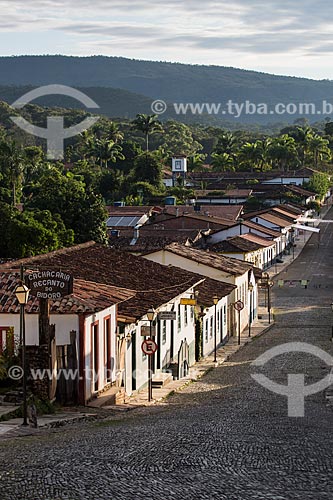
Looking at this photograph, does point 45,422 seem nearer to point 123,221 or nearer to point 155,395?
point 155,395

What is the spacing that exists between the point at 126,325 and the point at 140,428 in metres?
7.65

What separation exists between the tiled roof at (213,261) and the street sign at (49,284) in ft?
75.4

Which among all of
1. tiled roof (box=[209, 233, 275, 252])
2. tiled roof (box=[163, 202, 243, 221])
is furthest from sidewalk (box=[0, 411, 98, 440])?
tiled roof (box=[163, 202, 243, 221])

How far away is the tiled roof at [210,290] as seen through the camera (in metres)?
38.1

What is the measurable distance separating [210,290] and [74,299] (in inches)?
719

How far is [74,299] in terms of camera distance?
22.7m

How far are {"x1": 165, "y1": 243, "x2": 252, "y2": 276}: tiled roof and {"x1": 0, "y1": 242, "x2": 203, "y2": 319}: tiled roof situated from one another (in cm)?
763

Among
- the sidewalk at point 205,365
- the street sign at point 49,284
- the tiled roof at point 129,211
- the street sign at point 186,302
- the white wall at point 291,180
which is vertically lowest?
the sidewalk at point 205,365

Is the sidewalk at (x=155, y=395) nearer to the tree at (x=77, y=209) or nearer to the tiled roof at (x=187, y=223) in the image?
the tree at (x=77, y=209)

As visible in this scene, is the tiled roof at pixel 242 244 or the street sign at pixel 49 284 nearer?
the street sign at pixel 49 284

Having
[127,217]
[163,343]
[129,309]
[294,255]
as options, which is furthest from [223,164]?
[129,309]

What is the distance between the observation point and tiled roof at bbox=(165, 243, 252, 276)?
1767 inches

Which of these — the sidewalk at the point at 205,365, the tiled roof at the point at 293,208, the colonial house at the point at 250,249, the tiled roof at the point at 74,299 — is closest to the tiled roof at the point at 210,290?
the sidewalk at the point at 205,365

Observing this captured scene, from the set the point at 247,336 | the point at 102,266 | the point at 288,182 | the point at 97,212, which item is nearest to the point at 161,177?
the point at 288,182
